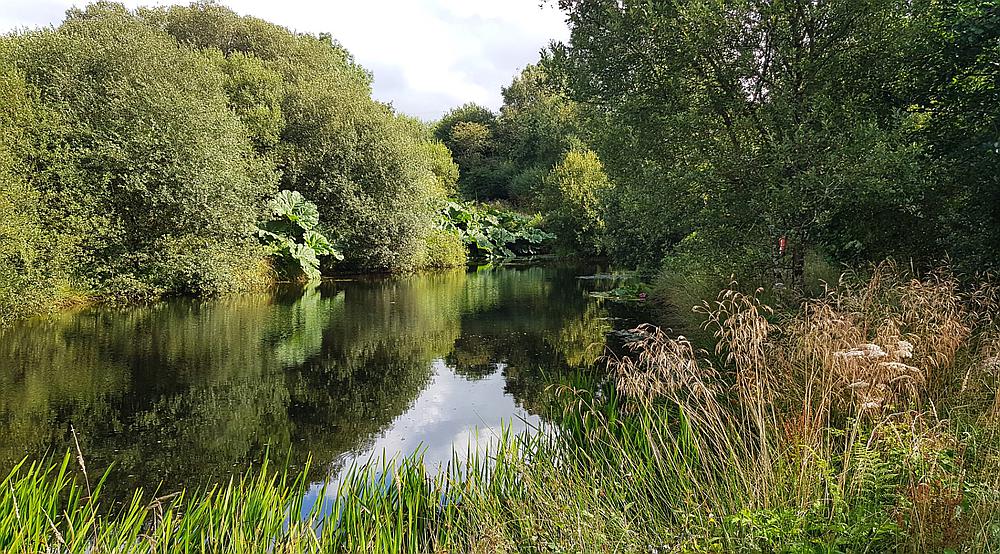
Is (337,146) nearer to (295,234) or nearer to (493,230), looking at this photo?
(295,234)

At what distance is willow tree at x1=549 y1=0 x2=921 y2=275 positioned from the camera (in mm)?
8023

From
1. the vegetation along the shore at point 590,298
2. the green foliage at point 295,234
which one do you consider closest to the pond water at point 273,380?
the vegetation along the shore at point 590,298

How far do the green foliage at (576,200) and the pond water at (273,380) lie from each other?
560 inches

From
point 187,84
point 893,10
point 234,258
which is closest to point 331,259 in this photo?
point 234,258

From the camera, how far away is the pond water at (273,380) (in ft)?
20.0

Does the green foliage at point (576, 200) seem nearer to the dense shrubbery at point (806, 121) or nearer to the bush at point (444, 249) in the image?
the bush at point (444, 249)

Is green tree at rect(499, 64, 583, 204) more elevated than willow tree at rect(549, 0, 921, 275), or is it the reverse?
green tree at rect(499, 64, 583, 204)

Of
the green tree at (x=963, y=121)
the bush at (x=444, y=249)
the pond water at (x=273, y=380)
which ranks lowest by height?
the pond water at (x=273, y=380)

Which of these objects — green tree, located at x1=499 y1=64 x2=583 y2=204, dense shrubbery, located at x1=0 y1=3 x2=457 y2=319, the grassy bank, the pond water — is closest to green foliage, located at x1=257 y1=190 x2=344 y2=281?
dense shrubbery, located at x1=0 y1=3 x2=457 y2=319

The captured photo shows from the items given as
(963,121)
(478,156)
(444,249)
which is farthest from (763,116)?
(478,156)

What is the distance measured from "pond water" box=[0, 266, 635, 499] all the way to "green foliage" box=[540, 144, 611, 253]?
1421 centimetres

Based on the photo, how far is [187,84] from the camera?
702 inches

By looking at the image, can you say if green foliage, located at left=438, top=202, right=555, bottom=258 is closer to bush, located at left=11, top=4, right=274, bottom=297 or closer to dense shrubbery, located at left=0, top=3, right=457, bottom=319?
dense shrubbery, located at left=0, top=3, right=457, bottom=319

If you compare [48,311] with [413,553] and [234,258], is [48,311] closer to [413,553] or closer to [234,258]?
[234,258]
